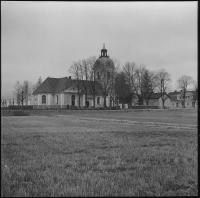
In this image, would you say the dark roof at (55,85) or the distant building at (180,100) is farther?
the distant building at (180,100)

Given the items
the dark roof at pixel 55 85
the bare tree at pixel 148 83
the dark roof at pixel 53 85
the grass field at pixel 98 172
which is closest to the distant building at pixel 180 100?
the bare tree at pixel 148 83

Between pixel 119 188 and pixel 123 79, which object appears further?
pixel 123 79

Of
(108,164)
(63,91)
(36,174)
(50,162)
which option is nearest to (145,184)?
(108,164)

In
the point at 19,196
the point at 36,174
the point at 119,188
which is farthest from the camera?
the point at 36,174

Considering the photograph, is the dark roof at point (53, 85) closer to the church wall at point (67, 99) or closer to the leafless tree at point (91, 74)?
the church wall at point (67, 99)

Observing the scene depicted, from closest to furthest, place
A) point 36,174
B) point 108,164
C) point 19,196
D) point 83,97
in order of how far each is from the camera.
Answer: point 19,196, point 36,174, point 108,164, point 83,97

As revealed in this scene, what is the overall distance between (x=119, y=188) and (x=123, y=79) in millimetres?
66889

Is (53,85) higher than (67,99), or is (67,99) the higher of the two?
(53,85)

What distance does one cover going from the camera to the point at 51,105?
67750mm

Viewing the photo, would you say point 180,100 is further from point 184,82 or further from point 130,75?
point 130,75

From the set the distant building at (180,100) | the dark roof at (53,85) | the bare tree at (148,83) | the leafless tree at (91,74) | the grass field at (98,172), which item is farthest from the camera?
the distant building at (180,100)

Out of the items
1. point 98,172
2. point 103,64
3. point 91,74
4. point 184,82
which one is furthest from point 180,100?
point 98,172

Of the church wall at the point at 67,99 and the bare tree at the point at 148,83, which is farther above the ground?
the bare tree at the point at 148,83

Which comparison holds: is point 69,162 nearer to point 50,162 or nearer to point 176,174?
point 50,162
